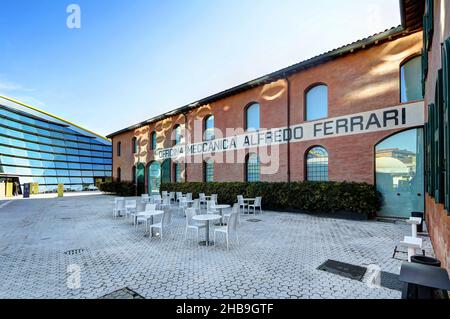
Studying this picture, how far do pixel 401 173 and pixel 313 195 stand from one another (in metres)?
3.38

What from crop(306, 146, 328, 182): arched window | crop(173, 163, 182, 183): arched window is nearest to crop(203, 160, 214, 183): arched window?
crop(173, 163, 182, 183): arched window

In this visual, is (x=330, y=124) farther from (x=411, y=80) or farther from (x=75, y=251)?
(x=75, y=251)

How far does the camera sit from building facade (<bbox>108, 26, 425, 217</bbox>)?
29.0 ft

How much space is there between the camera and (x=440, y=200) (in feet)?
12.8

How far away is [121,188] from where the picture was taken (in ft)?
79.5

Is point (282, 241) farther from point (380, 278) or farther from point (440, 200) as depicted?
point (440, 200)

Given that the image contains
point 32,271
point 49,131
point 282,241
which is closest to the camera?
point 32,271

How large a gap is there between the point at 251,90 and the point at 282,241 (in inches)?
406

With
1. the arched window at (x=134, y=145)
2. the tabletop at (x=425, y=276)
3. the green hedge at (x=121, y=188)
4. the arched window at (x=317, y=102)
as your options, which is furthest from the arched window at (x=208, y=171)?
the tabletop at (x=425, y=276)

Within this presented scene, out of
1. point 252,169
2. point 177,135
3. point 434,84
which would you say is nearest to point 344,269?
point 434,84

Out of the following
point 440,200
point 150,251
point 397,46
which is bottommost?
point 150,251

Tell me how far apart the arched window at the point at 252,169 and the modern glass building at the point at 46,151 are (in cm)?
2635
